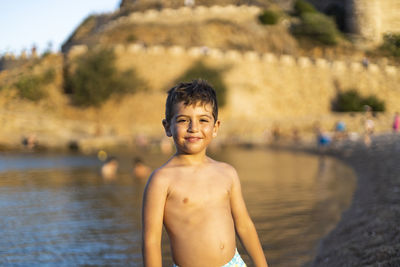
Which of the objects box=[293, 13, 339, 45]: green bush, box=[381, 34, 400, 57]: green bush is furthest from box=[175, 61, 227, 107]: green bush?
box=[381, 34, 400, 57]: green bush

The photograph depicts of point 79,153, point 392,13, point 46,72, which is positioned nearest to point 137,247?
point 79,153

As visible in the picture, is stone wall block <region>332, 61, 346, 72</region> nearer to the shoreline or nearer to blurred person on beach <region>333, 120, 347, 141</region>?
blurred person on beach <region>333, 120, 347, 141</region>

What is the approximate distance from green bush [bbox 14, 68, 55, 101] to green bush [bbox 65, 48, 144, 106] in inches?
67.5

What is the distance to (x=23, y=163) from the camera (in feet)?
51.7

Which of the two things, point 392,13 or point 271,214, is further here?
point 392,13

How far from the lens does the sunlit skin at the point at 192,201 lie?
7.02ft

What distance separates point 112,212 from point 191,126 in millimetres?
5695

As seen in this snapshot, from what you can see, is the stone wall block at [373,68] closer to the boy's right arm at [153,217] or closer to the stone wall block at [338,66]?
the stone wall block at [338,66]

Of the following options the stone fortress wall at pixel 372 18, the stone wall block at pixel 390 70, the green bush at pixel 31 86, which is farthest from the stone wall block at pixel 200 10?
the stone fortress wall at pixel 372 18

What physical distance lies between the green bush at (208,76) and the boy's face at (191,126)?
27283mm

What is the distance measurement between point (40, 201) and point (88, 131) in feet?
54.0

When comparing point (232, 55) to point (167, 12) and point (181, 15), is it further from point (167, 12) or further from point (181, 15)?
point (167, 12)

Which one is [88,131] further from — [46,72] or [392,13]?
[392,13]

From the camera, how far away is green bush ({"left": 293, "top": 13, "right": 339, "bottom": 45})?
41750mm
